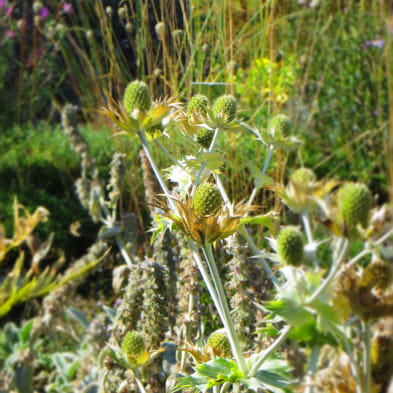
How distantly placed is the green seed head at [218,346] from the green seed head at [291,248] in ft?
1.23

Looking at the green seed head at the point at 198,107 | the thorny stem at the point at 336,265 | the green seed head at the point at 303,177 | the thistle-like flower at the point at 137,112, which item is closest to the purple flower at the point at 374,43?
the green seed head at the point at 198,107

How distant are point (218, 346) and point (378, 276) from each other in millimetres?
428

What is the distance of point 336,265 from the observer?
0.51m

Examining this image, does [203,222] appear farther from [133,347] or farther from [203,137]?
[133,347]

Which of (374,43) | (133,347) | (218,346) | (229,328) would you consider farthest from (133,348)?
(374,43)

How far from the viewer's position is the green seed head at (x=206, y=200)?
0.75 meters

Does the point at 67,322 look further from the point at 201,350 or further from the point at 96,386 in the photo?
A: the point at 201,350

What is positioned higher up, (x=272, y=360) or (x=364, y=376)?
(x=364, y=376)

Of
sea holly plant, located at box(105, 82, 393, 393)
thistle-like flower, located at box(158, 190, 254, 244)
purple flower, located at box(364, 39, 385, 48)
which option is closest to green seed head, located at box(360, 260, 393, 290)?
sea holly plant, located at box(105, 82, 393, 393)

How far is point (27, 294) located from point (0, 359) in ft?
3.33

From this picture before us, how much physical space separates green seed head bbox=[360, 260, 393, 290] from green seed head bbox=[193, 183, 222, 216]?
285mm

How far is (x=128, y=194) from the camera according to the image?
2336 mm

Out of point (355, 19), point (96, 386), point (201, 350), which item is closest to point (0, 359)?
point (96, 386)

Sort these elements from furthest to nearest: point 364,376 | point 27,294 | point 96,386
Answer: point 96,386, point 27,294, point 364,376
